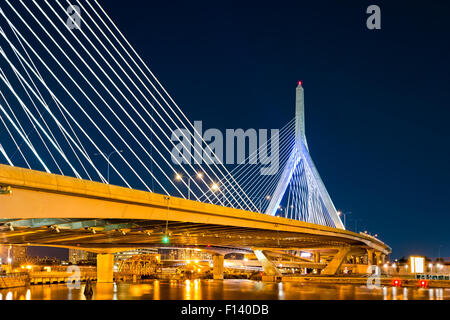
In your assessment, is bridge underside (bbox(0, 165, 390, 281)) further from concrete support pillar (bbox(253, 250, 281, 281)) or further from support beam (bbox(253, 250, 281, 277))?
support beam (bbox(253, 250, 281, 277))

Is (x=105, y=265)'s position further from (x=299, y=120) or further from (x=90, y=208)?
(x=90, y=208)

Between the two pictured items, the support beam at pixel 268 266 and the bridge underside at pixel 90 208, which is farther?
the support beam at pixel 268 266

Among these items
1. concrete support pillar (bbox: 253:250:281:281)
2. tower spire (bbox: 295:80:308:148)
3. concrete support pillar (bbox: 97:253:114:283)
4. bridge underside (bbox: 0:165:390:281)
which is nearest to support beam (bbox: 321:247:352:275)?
concrete support pillar (bbox: 253:250:281:281)

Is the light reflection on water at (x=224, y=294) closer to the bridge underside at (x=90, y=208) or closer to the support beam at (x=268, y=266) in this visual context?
the bridge underside at (x=90, y=208)

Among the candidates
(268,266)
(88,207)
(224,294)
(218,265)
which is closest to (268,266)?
(268,266)

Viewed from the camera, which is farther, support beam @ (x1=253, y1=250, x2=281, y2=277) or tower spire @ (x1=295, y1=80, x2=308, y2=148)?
support beam @ (x1=253, y1=250, x2=281, y2=277)

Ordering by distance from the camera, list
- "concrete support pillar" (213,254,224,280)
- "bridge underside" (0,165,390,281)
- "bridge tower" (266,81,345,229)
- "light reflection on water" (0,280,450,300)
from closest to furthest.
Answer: "bridge underside" (0,165,390,281) → "light reflection on water" (0,280,450,300) → "bridge tower" (266,81,345,229) → "concrete support pillar" (213,254,224,280)

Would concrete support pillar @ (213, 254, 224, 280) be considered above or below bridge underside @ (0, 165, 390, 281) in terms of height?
below

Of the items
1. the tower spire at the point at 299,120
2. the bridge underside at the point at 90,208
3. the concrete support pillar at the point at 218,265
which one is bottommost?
the concrete support pillar at the point at 218,265

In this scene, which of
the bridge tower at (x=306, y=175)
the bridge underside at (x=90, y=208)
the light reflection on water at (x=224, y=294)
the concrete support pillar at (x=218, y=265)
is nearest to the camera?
the bridge underside at (x=90, y=208)

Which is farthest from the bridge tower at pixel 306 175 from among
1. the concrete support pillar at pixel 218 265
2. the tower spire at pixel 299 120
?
the concrete support pillar at pixel 218 265

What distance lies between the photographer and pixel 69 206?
2156cm
